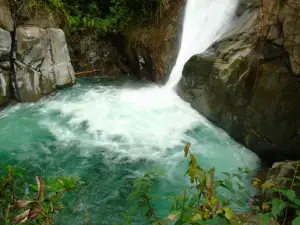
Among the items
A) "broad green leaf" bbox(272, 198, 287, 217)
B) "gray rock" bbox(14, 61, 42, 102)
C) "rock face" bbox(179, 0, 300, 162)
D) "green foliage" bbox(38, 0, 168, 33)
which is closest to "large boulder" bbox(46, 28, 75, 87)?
"gray rock" bbox(14, 61, 42, 102)

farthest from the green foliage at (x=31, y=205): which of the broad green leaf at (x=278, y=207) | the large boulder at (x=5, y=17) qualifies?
the large boulder at (x=5, y=17)

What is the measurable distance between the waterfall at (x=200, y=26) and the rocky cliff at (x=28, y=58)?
3322 millimetres

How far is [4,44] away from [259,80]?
5.57 meters

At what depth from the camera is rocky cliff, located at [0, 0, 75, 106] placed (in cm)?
622

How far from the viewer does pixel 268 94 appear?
Answer: 4.36 metres

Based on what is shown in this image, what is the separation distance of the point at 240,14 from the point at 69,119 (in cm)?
485

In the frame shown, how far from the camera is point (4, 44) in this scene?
6105 mm

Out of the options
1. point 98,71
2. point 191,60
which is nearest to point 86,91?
point 98,71

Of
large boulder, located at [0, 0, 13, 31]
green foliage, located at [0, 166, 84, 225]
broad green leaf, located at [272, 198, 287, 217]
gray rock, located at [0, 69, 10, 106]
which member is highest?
large boulder, located at [0, 0, 13, 31]

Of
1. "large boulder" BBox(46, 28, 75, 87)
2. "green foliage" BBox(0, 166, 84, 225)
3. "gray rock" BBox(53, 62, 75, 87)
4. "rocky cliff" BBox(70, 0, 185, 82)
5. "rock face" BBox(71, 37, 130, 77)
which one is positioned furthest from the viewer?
"rock face" BBox(71, 37, 130, 77)

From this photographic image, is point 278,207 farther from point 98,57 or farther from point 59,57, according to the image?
point 98,57

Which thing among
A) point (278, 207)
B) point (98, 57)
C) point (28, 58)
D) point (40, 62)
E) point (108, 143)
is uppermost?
point (278, 207)

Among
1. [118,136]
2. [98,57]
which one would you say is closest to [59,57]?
[98,57]

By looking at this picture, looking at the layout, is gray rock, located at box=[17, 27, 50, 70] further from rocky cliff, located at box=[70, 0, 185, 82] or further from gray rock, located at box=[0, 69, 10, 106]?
rocky cliff, located at box=[70, 0, 185, 82]
